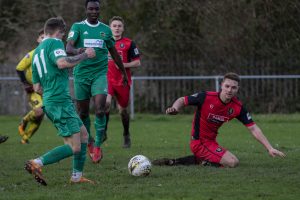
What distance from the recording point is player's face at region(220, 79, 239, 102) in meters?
9.77

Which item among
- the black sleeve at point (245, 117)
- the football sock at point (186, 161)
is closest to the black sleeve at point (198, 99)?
the black sleeve at point (245, 117)

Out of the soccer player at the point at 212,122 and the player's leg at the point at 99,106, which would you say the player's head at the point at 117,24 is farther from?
the soccer player at the point at 212,122

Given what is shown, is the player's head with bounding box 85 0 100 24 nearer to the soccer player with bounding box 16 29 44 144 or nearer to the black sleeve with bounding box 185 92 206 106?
the black sleeve with bounding box 185 92 206 106

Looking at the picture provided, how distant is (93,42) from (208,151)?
231 cm

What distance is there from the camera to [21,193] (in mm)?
8062

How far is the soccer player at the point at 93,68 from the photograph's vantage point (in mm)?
10766

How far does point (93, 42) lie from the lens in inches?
428

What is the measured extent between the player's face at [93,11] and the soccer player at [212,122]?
1930 millimetres

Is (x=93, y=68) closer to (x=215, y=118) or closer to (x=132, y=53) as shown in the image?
(x=215, y=118)

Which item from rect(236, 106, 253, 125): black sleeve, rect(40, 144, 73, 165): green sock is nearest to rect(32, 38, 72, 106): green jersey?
rect(40, 144, 73, 165): green sock

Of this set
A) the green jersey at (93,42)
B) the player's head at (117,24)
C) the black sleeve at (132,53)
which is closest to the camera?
the green jersey at (93,42)

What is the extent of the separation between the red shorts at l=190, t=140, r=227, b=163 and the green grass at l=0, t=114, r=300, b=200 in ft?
1.20

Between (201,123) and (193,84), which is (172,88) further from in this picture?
(201,123)

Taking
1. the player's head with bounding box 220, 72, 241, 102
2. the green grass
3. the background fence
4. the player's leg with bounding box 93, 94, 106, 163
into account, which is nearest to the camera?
the green grass
